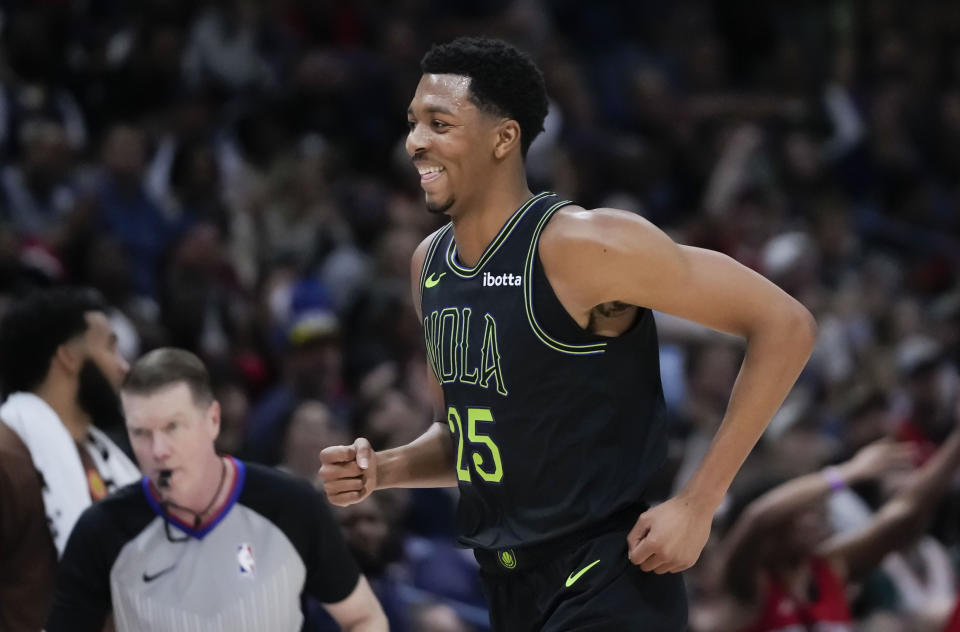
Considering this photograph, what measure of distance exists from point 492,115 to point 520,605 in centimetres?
122

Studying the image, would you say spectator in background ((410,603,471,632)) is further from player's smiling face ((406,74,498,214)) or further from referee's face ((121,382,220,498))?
player's smiling face ((406,74,498,214))

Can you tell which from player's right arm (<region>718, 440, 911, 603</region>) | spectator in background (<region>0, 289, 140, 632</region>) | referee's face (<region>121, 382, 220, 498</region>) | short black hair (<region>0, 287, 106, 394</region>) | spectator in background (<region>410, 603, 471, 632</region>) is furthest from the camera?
spectator in background (<region>410, 603, 471, 632</region>)

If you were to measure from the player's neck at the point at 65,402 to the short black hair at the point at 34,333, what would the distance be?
0.03 metres

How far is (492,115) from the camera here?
3.52 meters

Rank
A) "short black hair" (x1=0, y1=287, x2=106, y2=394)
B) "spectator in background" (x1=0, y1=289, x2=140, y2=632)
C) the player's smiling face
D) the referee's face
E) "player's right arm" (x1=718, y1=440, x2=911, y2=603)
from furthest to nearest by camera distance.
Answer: "player's right arm" (x1=718, y1=440, x2=911, y2=603) < "short black hair" (x1=0, y1=287, x2=106, y2=394) < "spectator in background" (x1=0, y1=289, x2=140, y2=632) < the referee's face < the player's smiling face

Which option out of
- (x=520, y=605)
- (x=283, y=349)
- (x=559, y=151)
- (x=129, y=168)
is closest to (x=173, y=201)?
(x=129, y=168)

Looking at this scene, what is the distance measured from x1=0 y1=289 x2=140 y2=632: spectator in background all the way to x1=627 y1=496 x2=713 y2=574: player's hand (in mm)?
1912

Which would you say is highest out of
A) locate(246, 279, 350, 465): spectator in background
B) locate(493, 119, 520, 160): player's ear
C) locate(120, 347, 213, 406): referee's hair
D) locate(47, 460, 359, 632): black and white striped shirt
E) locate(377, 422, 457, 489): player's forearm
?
locate(493, 119, 520, 160): player's ear

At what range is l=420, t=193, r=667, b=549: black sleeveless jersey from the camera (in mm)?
3369

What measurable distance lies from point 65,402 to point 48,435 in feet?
0.56

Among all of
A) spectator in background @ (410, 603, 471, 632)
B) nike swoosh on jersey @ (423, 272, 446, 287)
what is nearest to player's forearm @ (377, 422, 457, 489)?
nike swoosh on jersey @ (423, 272, 446, 287)

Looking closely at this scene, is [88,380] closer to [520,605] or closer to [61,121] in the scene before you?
[520,605]

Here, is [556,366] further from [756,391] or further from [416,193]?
[416,193]

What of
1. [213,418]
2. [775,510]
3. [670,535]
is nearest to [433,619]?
[775,510]
